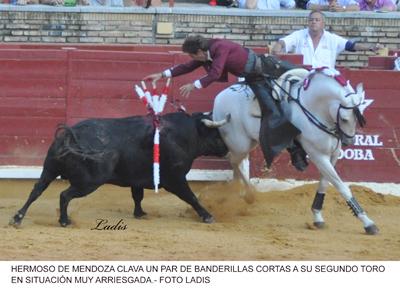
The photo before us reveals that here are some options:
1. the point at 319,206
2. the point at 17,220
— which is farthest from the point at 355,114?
the point at 17,220

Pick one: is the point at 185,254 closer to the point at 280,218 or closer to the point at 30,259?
the point at 30,259

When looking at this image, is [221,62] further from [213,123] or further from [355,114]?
[355,114]

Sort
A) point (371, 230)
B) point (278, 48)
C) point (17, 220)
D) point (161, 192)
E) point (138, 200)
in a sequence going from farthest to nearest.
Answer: point (278, 48) < point (161, 192) < point (138, 200) < point (371, 230) < point (17, 220)

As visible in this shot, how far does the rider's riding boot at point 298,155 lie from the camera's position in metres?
9.20

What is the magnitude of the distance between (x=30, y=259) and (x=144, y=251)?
33.8 inches

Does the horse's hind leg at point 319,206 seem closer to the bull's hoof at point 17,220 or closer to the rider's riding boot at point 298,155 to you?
the rider's riding boot at point 298,155

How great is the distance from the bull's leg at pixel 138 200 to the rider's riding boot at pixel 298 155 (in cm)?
131

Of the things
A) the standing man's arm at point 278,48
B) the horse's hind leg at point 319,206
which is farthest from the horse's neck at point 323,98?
the standing man's arm at point 278,48

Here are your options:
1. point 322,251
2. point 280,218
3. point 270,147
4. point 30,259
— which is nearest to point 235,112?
point 270,147

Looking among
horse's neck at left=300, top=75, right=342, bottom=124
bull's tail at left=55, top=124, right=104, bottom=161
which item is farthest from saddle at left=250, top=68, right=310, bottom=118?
bull's tail at left=55, top=124, right=104, bottom=161

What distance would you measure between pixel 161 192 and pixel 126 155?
157 cm

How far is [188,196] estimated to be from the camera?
29.9ft

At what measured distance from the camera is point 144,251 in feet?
26.1

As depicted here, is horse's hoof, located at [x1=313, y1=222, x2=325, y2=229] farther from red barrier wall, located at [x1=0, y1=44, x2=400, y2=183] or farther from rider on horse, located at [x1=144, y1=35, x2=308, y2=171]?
red barrier wall, located at [x1=0, y1=44, x2=400, y2=183]
